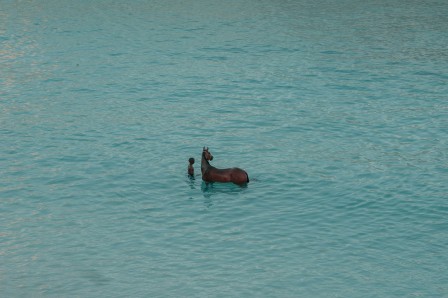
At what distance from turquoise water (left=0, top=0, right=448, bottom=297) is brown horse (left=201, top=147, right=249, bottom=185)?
0.32 metres

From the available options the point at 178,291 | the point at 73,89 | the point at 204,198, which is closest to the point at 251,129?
the point at 204,198

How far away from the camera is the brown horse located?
1125 inches

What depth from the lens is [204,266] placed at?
75.9 feet

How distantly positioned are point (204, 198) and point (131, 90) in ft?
49.4

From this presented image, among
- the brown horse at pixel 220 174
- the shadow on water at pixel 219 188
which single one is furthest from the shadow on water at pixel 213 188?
the brown horse at pixel 220 174

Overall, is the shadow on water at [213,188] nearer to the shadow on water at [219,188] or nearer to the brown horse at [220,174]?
the shadow on water at [219,188]

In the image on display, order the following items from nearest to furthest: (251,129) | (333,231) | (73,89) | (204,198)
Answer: (333,231) < (204,198) < (251,129) < (73,89)

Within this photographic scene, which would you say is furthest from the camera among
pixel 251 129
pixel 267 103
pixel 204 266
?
pixel 267 103

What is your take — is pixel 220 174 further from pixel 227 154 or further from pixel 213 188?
pixel 227 154

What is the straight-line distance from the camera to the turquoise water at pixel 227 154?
2309cm

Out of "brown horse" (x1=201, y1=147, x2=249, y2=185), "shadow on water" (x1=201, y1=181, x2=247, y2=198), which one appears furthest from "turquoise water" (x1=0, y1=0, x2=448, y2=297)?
"brown horse" (x1=201, y1=147, x2=249, y2=185)

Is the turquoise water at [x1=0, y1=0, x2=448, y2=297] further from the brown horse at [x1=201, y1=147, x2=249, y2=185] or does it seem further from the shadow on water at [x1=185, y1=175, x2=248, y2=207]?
the brown horse at [x1=201, y1=147, x2=249, y2=185]

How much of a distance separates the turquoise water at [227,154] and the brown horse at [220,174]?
1.05 ft

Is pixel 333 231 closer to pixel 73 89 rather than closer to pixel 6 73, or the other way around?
pixel 73 89
